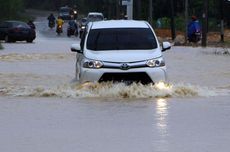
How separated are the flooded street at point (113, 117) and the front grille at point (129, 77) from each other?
15 centimetres

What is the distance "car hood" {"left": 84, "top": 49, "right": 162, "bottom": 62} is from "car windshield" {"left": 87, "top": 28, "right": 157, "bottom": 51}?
0.35m

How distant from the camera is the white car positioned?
15.0m

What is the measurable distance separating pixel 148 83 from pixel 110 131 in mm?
4586

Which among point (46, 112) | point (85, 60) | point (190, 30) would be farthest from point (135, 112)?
point (190, 30)

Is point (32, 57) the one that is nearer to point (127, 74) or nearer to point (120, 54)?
point (120, 54)

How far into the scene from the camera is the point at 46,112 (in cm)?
1317

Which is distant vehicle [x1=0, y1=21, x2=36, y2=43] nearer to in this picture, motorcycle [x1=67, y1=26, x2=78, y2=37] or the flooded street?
motorcycle [x1=67, y1=26, x2=78, y2=37]

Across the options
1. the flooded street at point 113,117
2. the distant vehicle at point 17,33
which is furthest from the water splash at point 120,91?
the distant vehicle at point 17,33

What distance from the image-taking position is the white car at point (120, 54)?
1501cm

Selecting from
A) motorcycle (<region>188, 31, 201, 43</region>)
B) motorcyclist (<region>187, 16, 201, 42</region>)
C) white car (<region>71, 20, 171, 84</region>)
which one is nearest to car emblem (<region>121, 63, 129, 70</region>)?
white car (<region>71, 20, 171, 84</region>)

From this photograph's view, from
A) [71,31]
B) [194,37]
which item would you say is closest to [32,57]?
[194,37]

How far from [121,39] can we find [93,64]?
1.44 meters

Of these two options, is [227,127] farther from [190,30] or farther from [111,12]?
[111,12]

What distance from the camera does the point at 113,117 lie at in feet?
40.6
